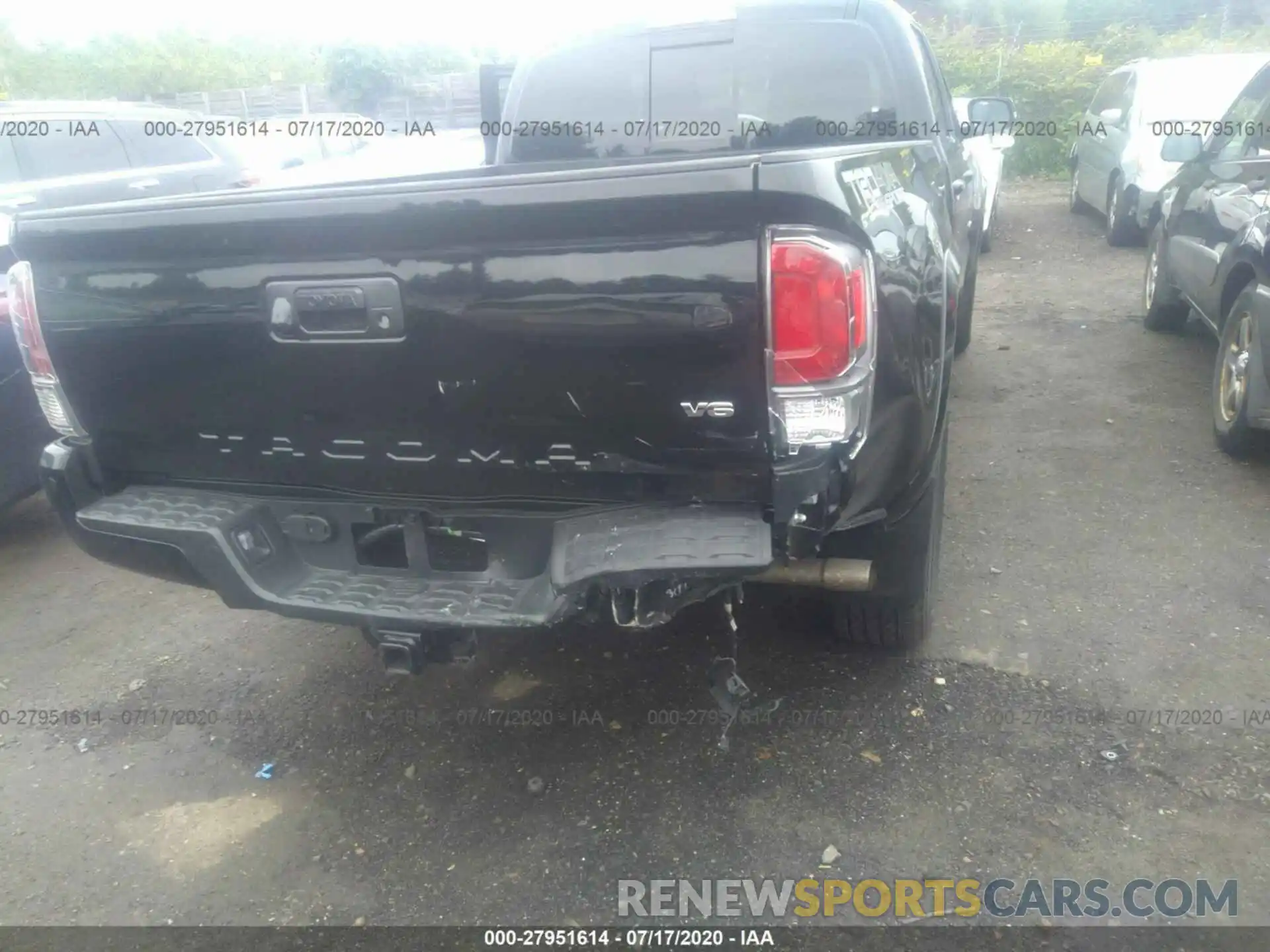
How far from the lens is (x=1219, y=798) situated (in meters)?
2.41

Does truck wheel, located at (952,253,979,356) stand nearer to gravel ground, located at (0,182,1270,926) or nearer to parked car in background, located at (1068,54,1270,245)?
gravel ground, located at (0,182,1270,926)

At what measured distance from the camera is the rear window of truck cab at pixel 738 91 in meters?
3.50

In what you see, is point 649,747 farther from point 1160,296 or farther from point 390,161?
point 390,161

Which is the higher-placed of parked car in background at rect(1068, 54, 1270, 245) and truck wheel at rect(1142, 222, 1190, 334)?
parked car in background at rect(1068, 54, 1270, 245)

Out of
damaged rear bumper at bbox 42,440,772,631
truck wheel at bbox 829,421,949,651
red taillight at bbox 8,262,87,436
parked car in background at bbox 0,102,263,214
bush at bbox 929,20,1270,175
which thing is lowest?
truck wheel at bbox 829,421,949,651

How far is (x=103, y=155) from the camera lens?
24.3 ft

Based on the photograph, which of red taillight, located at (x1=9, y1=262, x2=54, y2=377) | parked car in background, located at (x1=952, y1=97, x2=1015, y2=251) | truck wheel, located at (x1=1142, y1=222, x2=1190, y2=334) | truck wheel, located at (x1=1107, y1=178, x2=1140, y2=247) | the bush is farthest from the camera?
the bush

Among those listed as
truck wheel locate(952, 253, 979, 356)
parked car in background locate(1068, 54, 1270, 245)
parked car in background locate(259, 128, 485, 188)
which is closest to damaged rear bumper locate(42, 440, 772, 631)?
truck wheel locate(952, 253, 979, 356)

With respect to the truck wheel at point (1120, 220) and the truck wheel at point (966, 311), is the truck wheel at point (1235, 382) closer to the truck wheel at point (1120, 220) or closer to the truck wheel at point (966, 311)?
the truck wheel at point (966, 311)

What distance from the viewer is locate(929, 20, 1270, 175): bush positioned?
47.7 ft

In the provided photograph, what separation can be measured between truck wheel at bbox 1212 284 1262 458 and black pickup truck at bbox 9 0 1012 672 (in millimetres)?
2259

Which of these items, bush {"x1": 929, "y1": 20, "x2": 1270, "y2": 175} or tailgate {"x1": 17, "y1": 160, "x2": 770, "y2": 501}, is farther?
bush {"x1": 929, "y1": 20, "x2": 1270, "y2": 175}

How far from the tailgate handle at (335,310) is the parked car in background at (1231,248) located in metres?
3.53

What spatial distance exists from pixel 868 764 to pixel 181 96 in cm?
2729
